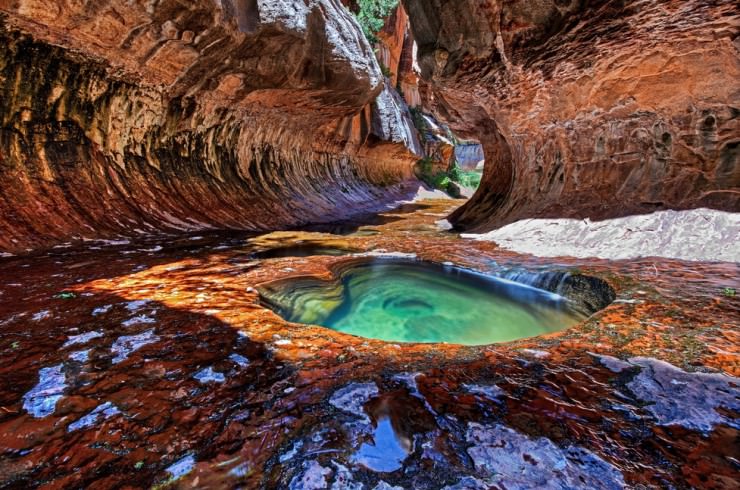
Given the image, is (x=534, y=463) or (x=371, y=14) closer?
(x=534, y=463)

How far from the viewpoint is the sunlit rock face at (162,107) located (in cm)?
443

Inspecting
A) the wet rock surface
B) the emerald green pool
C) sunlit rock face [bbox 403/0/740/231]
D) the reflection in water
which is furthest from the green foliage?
the reflection in water

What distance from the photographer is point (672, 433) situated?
1.36 meters

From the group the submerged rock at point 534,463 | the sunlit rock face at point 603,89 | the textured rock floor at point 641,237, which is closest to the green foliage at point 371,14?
the sunlit rock face at point 603,89

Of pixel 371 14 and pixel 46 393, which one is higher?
pixel 371 14

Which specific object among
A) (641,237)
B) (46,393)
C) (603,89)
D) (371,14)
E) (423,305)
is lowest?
(423,305)

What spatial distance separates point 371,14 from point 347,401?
17.8 m

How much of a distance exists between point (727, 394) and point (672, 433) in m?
0.50

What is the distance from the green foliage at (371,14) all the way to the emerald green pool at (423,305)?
47.1 ft

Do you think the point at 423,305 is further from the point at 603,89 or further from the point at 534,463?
the point at 603,89

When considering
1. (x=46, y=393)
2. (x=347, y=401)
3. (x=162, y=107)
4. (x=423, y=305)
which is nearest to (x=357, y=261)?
(x=423, y=305)

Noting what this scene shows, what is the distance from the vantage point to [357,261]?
193 inches

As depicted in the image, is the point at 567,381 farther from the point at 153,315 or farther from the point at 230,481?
the point at 153,315

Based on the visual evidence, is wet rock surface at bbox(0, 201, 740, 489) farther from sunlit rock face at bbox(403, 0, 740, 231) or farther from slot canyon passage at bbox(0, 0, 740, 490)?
sunlit rock face at bbox(403, 0, 740, 231)
